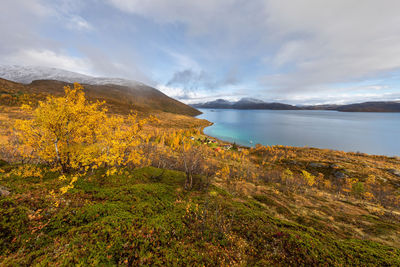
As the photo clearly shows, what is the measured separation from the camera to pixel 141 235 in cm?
590

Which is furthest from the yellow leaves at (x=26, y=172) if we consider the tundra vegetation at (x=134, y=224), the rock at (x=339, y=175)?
the rock at (x=339, y=175)

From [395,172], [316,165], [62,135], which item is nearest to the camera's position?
[62,135]

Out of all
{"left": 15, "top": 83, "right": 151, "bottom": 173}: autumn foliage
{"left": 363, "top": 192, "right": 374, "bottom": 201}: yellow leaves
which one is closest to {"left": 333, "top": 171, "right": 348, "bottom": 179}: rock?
{"left": 363, "top": 192, "right": 374, "bottom": 201}: yellow leaves

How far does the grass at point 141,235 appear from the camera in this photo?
491 cm

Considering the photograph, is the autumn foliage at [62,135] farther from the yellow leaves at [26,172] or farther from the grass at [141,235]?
the grass at [141,235]

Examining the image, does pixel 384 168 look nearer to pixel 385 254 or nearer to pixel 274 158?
pixel 274 158

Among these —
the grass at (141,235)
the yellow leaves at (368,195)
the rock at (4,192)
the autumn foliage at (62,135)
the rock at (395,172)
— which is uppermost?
the autumn foliage at (62,135)

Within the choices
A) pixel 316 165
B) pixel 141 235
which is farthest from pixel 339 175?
pixel 141 235

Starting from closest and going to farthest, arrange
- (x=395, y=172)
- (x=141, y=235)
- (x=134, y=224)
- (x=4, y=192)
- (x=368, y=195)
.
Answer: (x=141, y=235), (x=134, y=224), (x=4, y=192), (x=368, y=195), (x=395, y=172)

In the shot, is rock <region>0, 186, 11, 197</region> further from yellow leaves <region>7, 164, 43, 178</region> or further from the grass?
yellow leaves <region>7, 164, 43, 178</region>

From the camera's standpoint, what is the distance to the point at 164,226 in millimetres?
6777

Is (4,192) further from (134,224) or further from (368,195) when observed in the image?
(368,195)

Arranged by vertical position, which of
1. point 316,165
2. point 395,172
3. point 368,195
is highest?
point 368,195

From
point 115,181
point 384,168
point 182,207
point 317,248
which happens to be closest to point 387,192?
point 384,168
